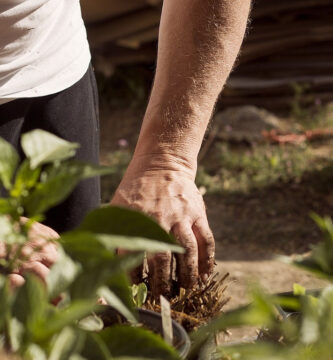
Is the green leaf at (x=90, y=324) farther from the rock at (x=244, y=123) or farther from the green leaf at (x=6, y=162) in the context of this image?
the rock at (x=244, y=123)

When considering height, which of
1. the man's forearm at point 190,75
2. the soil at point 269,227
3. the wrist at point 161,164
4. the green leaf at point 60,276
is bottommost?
the soil at point 269,227

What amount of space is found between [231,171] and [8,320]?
540 cm

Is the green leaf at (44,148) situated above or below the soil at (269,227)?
above

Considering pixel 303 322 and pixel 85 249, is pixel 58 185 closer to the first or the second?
pixel 85 249

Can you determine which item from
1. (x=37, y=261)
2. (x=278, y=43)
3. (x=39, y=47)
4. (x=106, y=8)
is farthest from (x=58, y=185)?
(x=278, y=43)

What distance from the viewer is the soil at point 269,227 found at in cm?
416

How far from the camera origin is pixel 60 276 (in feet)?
1.65

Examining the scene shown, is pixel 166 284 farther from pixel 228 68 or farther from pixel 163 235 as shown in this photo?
pixel 163 235

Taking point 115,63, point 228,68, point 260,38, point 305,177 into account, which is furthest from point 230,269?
point 115,63

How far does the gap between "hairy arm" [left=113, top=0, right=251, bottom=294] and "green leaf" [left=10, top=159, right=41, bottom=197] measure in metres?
0.80

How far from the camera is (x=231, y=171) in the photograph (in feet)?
19.1

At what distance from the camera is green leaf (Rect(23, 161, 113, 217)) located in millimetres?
505

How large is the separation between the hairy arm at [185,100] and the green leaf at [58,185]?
32.4 inches

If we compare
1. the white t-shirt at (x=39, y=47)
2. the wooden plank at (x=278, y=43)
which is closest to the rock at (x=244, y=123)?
the wooden plank at (x=278, y=43)
